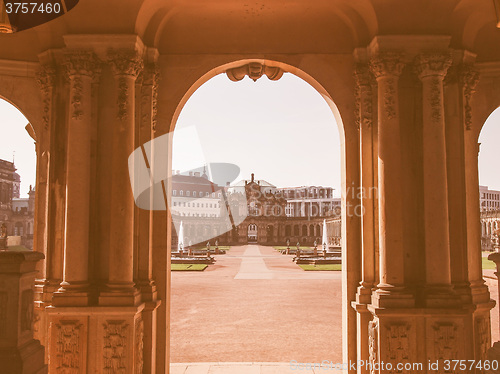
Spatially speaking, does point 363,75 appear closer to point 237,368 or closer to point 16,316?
point 237,368

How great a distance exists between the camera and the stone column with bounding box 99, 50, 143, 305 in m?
7.55

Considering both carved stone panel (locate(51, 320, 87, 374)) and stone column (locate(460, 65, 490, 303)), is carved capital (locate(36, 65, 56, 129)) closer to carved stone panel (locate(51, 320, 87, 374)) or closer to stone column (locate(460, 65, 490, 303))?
carved stone panel (locate(51, 320, 87, 374))

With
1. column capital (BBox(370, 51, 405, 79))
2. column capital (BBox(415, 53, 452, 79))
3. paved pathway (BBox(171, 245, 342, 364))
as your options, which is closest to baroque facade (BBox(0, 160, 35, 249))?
paved pathway (BBox(171, 245, 342, 364))

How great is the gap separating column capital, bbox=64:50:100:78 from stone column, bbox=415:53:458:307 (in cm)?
587

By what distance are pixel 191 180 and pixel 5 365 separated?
345 ft

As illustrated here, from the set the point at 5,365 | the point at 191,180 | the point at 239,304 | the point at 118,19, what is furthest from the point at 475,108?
the point at 191,180

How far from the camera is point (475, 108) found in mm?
9414

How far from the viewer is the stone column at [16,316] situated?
202 inches

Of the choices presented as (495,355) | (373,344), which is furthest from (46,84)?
(495,355)

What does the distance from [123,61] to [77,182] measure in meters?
2.30

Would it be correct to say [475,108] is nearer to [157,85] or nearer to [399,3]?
[399,3]

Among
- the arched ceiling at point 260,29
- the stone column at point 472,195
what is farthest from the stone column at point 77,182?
the stone column at point 472,195

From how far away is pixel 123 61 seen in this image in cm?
784

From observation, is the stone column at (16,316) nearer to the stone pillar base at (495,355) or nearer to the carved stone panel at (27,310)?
the carved stone panel at (27,310)
